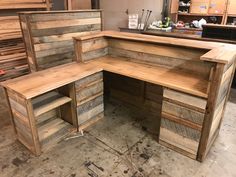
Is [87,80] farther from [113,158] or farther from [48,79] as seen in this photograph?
[113,158]

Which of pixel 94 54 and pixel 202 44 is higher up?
pixel 202 44

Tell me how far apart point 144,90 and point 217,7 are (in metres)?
3.24

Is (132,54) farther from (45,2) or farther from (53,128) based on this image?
(45,2)

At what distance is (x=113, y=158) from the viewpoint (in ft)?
6.74

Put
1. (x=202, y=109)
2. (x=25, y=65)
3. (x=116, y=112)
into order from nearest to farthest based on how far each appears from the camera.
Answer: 1. (x=202, y=109)
2. (x=116, y=112)
3. (x=25, y=65)

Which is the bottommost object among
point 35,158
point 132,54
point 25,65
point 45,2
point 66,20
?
point 35,158

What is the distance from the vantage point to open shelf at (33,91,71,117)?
2025mm

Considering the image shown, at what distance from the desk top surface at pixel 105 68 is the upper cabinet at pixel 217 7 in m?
3.26

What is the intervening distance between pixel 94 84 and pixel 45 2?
2.78m

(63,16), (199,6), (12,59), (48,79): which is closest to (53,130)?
(48,79)

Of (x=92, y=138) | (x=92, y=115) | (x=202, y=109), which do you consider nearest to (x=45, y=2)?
(x=92, y=115)

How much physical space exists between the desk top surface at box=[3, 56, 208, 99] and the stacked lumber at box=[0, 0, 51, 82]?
211 centimetres

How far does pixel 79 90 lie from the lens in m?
2.27

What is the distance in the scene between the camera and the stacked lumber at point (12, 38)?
3.87m
